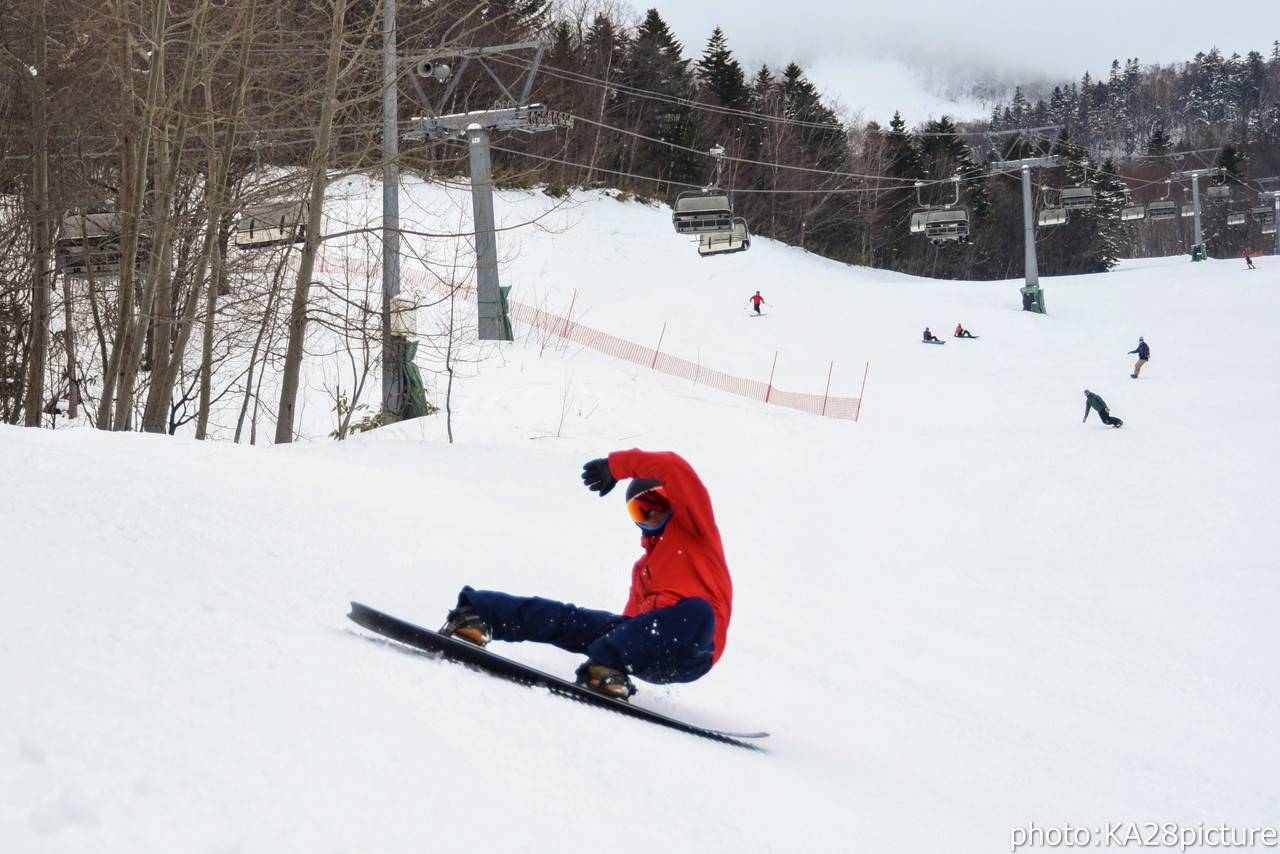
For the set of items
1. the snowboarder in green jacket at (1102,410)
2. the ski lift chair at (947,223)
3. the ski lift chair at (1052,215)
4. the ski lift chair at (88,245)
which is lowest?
the snowboarder in green jacket at (1102,410)

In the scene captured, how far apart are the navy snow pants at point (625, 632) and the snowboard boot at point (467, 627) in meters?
0.04

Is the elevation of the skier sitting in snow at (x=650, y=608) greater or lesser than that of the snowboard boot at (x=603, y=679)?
greater

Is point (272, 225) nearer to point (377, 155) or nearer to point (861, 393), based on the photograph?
Result: point (377, 155)

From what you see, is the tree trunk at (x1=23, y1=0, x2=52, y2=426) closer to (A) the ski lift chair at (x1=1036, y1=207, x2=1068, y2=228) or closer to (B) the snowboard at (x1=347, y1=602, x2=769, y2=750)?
(B) the snowboard at (x1=347, y1=602, x2=769, y2=750)

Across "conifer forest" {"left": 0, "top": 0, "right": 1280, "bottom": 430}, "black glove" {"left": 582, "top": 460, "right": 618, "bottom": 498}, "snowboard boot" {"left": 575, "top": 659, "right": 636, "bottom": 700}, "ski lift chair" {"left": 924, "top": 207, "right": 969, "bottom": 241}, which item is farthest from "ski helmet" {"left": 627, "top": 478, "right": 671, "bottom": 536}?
"ski lift chair" {"left": 924, "top": 207, "right": 969, "bottom": 241}

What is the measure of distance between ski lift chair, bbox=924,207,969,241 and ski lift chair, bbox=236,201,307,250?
80.6 ft

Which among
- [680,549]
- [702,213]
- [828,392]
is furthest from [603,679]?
[828,392]

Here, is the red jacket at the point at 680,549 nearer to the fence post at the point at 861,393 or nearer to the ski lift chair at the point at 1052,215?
the fence post at the point at 861,393

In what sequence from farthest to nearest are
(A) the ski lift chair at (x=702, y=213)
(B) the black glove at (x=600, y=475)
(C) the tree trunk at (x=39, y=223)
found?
(A) the ski lift chair at (x=702, y=213), (C) the tree trunk at (x=39, y=223), (B) the black glove at (x=600, y=475)

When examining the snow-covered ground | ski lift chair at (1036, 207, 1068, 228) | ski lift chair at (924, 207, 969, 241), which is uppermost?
ski lift chair at (1036, 207, 1068, 228)

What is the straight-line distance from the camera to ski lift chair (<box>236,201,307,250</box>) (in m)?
12.2

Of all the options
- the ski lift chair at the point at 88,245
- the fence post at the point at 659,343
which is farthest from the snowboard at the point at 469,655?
the fence post at the point at 659,343

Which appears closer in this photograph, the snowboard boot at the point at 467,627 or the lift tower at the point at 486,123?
the snowboard boot at the point at 467,627

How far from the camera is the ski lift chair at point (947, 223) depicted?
109ft
